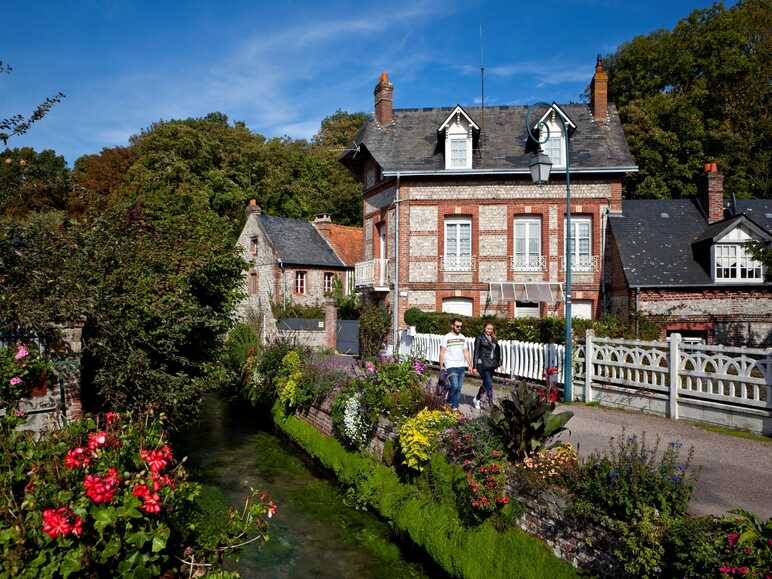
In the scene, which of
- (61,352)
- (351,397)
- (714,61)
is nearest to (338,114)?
(714,61)

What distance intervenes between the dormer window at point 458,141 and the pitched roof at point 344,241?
12.5m

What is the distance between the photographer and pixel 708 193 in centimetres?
2203

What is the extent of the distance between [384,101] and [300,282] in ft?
36.9

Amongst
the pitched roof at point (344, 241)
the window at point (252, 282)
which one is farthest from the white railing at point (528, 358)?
the window at point (252, 282)

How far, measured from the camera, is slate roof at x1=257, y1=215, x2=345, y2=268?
104 ft

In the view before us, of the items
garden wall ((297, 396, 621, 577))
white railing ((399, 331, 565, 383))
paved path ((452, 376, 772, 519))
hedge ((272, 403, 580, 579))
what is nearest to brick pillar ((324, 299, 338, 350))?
white railing ((399, 331, 565, 383))

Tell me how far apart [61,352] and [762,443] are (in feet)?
31.2

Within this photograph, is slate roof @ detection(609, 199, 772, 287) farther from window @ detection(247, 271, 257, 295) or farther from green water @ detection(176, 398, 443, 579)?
window @ detection(247, 271, 257, 295)

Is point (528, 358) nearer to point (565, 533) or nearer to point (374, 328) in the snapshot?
point (374, 328)

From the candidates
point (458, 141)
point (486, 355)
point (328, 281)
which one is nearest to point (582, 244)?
point (458, 141)

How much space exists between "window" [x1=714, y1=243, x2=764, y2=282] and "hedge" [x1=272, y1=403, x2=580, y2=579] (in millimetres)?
15096

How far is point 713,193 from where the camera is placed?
72.0 ft

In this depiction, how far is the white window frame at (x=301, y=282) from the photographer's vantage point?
31.8m

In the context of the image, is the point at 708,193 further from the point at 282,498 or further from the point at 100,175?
the point at 100,175
